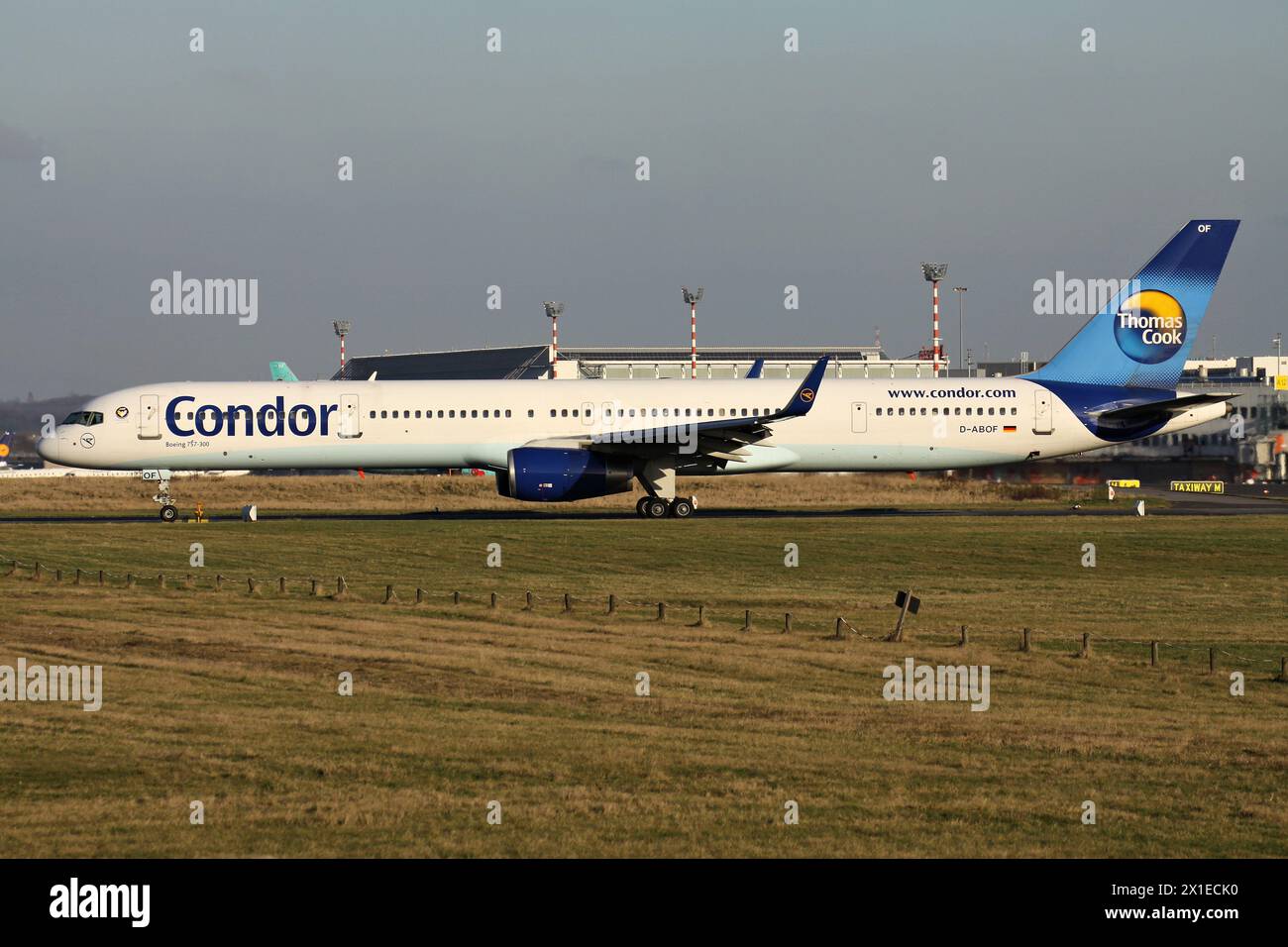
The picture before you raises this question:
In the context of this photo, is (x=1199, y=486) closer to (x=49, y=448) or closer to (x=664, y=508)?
(x=664, y=508)

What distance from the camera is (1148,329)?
51.2 meters

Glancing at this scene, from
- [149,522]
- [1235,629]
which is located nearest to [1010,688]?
[1235,629]

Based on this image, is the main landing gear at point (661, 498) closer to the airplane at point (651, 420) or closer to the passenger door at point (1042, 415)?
the airplane at point (651, 420)

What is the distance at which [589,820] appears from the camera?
13750 millimetres

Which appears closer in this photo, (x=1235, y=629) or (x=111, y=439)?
(x=1235, y=629)

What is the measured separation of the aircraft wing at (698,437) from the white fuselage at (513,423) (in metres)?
0.42

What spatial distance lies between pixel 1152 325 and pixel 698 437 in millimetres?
17408

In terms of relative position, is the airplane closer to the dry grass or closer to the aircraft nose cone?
the aircraft nose cone

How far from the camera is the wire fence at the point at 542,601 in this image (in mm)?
24641

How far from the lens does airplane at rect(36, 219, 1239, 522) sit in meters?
49.1

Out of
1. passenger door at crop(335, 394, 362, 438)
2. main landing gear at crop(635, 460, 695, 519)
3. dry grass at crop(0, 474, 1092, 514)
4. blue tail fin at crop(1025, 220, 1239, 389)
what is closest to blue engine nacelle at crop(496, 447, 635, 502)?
main landing gear at crop(635, 460, 695, 519)

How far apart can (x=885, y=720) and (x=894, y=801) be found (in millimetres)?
4203

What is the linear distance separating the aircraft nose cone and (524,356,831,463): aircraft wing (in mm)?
16771
